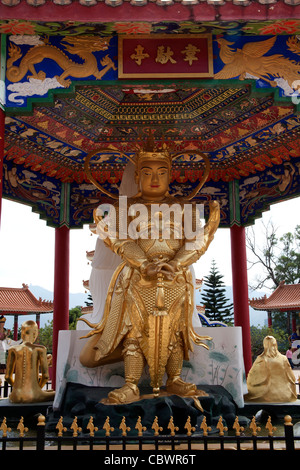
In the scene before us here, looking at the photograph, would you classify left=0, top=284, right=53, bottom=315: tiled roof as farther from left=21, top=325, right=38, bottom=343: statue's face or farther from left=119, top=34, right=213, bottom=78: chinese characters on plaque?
left=119, top=34, right=213, bottom=78: chinese characters on plaque

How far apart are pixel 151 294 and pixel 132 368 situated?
Answer: 0.76 m

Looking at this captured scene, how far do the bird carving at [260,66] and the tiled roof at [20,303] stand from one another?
18.4m

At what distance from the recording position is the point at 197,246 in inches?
211

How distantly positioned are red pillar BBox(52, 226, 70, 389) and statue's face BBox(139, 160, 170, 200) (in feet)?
10.3

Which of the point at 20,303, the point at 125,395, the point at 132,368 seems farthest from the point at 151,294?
the point at 20,303

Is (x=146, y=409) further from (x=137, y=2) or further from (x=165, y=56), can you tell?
(x=137, y=2)

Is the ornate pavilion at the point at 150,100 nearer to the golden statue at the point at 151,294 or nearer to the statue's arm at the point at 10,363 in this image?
the golden statue at the point at 151,294

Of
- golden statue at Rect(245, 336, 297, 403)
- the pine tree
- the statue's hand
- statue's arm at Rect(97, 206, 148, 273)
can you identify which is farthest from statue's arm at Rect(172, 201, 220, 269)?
the pine tree

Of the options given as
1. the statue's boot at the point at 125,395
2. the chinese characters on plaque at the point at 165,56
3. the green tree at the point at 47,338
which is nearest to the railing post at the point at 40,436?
the statue's boot at the point at 125,395

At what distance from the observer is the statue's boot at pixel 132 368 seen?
491 centimetres

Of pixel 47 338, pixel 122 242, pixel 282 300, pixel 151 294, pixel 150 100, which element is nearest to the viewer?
pixel 151 294

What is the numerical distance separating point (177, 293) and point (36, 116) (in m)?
3.10

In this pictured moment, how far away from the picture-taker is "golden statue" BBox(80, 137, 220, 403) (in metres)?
5.00
